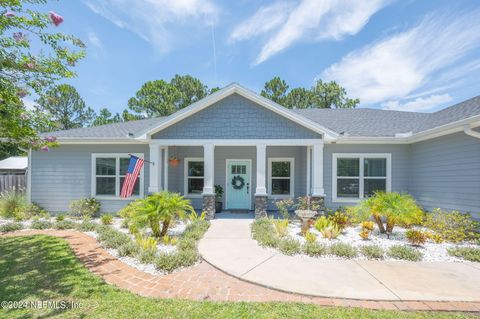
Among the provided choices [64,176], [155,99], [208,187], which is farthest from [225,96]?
[155,99]

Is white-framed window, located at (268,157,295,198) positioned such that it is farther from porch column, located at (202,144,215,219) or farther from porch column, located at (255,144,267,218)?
porch column, located at (202,144,215,219)

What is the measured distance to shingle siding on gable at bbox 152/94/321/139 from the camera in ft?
29.0

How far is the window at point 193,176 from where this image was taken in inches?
445

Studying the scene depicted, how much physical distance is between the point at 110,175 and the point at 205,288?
8.00 m

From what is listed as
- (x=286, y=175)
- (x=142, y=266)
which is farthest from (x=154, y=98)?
(x=142, y=266)

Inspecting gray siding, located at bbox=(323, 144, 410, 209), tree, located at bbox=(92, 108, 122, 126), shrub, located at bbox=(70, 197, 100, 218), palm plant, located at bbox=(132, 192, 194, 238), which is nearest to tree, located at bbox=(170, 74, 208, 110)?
tree, located at bbox=(92, 108, 122, 126)

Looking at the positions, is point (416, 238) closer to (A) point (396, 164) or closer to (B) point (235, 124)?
(A) point (396, 164)

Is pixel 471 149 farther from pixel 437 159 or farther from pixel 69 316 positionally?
pixel 69 316

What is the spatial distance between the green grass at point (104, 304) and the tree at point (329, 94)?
26565 millimetres

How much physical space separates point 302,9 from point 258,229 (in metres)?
7.88

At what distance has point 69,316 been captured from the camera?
9.52 feet

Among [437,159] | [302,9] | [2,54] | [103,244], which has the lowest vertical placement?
[103,244]

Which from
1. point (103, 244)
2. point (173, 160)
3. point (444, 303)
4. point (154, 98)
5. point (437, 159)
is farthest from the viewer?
point (154, 98)

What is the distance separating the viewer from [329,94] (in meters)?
27.2
